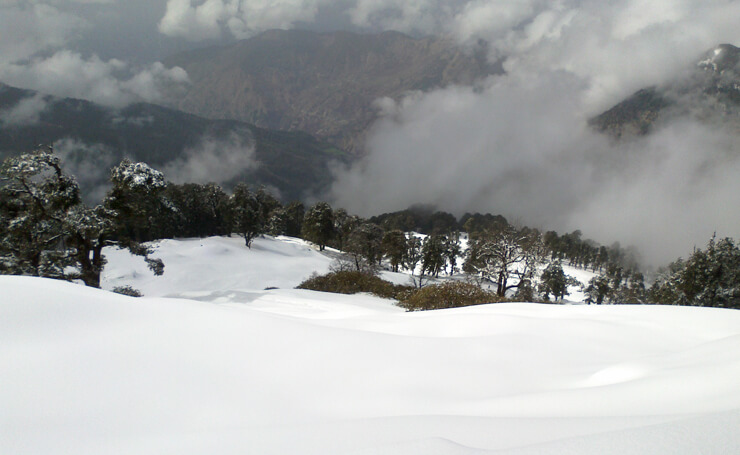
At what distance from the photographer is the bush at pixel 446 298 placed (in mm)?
12445

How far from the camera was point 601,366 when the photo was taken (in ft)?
12.6

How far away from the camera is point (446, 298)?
41.2 feet

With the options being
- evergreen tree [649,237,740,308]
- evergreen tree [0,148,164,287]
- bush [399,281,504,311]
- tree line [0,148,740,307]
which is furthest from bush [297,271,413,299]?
evergreen tree [649,237,740,308]

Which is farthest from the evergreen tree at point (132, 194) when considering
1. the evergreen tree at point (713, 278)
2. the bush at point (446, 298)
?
the evergreen tree at point (713, 278)

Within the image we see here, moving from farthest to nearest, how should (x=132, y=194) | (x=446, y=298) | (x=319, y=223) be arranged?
(x=319, y=223), (x=132, y=194), (x=446, y=298)

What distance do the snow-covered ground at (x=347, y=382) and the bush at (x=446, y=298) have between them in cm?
674

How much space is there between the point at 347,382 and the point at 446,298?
9760 mm

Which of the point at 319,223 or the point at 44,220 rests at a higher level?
the point at 319,223

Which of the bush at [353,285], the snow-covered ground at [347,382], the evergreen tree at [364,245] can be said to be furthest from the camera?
the evergreen tree at [364,245]

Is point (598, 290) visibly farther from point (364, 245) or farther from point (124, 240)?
point (124, 240)

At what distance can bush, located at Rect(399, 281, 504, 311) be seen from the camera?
40.8ft

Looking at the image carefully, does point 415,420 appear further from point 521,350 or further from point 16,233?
point 16,233

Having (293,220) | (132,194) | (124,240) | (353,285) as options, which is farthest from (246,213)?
(293,220)

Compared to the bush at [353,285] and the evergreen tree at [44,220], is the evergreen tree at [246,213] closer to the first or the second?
the bush at [353,285]
